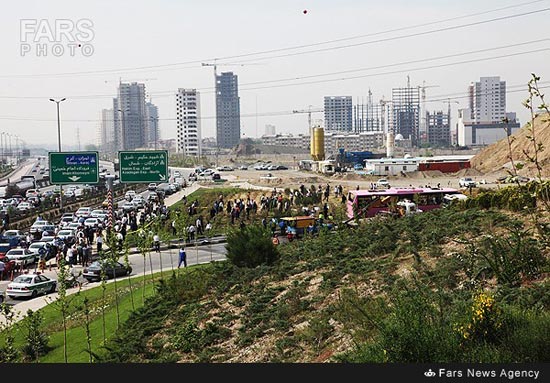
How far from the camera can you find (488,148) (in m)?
36.9

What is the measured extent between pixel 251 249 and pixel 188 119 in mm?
5659

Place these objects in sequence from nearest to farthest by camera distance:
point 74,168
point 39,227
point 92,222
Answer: point 74,168
point 92,222
point 39,227

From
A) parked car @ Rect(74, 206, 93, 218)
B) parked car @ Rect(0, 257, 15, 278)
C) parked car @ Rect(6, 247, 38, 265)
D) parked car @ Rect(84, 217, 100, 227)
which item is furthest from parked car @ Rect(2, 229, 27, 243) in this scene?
parked car @ Rect(74, 206, 93, 218)

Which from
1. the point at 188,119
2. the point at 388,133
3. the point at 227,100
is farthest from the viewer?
the point at 388,133

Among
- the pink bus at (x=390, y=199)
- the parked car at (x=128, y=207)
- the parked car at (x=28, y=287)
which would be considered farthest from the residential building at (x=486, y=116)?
the parked car at (x=128, y=207)

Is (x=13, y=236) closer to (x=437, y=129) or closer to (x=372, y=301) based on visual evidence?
(x=372, y=301)

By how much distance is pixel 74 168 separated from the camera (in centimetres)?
1742

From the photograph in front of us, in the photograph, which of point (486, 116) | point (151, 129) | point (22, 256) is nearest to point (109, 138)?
point (151, 129)

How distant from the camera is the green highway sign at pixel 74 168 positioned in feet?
56.5

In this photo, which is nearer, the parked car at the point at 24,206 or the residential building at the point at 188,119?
the residential building at the point at 188,119

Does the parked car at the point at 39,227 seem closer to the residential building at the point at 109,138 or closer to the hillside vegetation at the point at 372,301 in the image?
the residential building at the point at 109,138

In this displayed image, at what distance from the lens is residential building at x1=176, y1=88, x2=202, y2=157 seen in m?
16.0

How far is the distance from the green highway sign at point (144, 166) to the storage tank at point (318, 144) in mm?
35487

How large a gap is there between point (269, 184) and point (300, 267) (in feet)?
103
